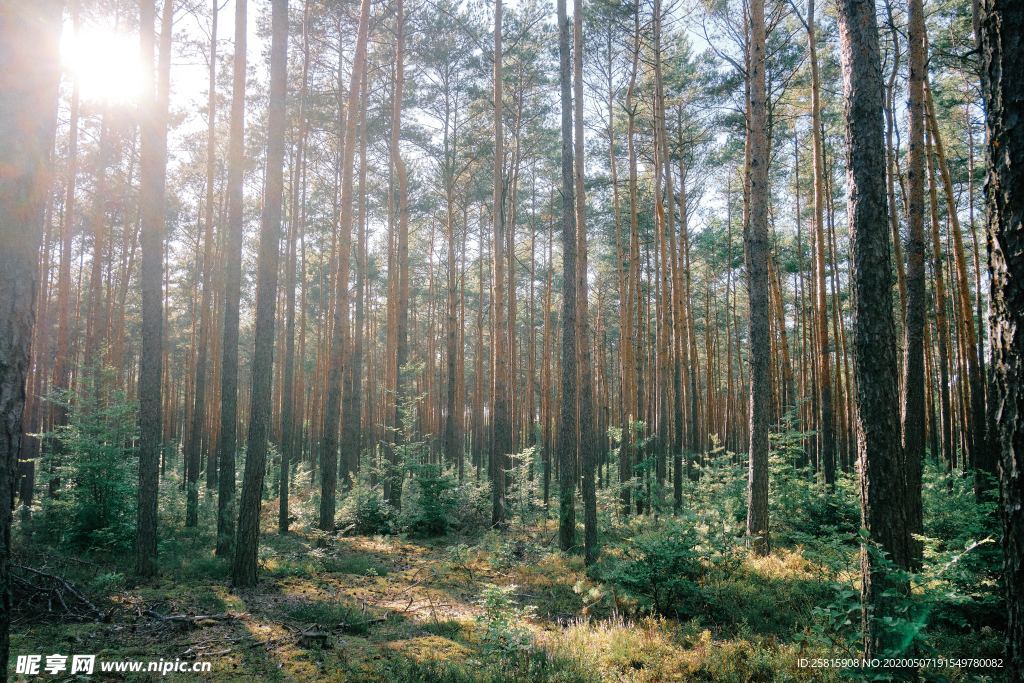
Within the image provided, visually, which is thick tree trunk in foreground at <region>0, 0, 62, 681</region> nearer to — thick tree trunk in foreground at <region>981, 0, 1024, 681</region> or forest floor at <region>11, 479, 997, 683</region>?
forest floor at <region>11, 479, 997, 683</region>

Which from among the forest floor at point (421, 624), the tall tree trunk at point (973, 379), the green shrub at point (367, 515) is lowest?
the green shrub at point (367, 515)

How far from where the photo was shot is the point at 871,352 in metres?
3.92

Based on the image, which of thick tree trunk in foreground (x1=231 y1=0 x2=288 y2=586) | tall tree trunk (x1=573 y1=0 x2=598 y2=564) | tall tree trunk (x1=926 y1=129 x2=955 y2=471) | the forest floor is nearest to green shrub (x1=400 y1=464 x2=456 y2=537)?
the forest floor

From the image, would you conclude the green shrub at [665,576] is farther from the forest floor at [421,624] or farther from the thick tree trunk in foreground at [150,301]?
the thick tree trunk in foreground at [150,301]

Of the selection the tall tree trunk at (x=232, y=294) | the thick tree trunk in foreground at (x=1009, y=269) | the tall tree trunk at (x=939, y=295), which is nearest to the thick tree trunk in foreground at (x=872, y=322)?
the thick tree trunk in foreground at (x=1009, y=269)

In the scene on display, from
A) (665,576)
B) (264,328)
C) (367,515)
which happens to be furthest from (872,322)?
(367,515)

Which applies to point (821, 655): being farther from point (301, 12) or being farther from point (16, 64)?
point (301, 12)

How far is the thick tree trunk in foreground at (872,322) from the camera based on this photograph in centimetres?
376

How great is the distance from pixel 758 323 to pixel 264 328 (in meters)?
7.96

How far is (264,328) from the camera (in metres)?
7.39

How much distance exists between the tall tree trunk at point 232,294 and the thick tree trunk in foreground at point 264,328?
166 centimetres

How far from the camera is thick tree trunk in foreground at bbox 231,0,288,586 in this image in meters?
7.10

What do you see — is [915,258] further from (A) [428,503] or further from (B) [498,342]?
(A) [428,503]

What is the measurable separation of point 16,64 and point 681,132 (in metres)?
17.8
